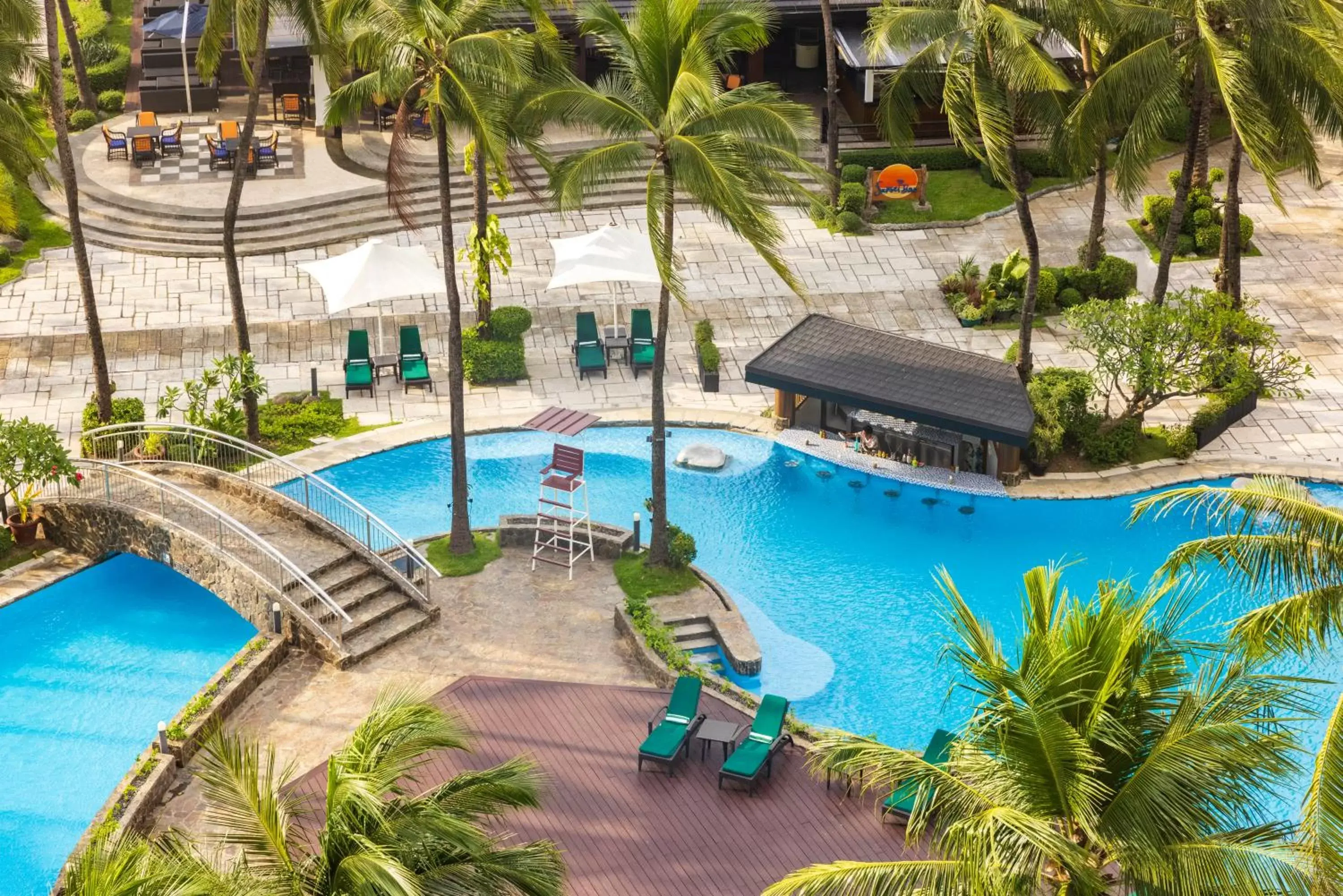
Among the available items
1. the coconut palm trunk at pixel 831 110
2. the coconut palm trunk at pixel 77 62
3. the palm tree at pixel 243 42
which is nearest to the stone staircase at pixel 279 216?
the coconut palm trunk at pixel 77 62

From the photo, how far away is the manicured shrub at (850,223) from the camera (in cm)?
4484

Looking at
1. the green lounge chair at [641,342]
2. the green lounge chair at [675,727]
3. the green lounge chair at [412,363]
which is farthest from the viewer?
the green lounge chair at [641,342]

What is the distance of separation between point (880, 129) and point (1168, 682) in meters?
22.4

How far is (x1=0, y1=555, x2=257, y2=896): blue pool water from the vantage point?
81.7ft

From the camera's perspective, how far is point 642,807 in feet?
80.8

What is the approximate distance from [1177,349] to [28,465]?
21.9 metres

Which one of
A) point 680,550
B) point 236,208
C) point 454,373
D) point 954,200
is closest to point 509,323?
point 236,208

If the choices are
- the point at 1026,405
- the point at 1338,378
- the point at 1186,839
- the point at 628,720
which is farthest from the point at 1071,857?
the point at 1338,378

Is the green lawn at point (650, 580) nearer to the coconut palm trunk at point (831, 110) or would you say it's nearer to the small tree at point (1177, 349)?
the small tree at point (1177, 349)

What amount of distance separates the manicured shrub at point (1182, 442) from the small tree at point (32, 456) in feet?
70.5

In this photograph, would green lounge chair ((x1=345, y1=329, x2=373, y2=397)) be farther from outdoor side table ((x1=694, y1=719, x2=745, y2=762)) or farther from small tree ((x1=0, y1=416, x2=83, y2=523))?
outdoor side table ((x1=694, y1=719, x2=745, y2=762))

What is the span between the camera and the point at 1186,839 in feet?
52.5

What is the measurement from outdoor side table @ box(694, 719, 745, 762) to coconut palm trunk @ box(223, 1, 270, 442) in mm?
13406

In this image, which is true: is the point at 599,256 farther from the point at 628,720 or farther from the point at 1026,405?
the point at 628,720
